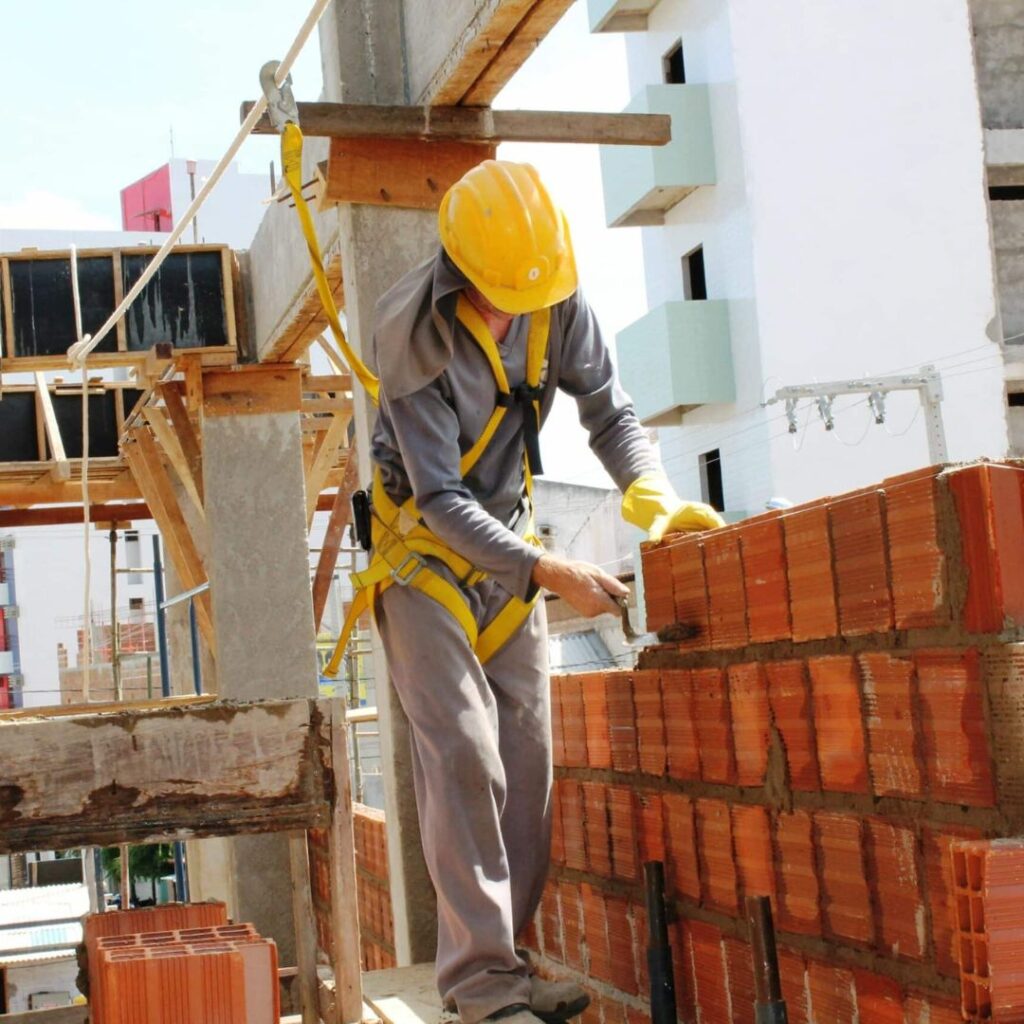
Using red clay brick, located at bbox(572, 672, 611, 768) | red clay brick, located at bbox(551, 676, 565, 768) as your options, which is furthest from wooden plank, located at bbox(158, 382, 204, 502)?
red clay brick, located at bbox(572, 672, 611, 768)

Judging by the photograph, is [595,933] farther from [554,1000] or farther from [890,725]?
[890,725]

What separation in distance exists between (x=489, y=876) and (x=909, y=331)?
23.0 m

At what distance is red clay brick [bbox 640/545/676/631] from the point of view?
3283mm

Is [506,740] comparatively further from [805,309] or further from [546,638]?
[805,309]

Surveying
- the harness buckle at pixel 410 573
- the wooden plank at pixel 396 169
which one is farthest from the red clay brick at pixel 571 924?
the wooden plank at pixel 396 169

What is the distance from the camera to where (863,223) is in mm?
25297

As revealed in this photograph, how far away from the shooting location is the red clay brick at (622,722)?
3.46 m

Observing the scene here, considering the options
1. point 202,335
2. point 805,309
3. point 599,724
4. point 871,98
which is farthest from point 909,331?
point 599,724

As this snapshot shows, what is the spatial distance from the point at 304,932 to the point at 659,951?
758mm

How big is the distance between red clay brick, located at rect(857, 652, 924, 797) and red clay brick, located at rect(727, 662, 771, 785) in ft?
1.17

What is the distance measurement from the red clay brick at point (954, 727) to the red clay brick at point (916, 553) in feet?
0.22

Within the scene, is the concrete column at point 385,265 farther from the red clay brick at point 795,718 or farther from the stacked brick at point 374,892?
the red clay brick at point 795,718

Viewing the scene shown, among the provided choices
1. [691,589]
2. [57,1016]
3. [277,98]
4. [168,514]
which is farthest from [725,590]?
[168,514]

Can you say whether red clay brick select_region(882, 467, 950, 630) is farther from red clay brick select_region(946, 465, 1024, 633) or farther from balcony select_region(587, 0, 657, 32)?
balcony select_region(587, 0, 657, 32)
